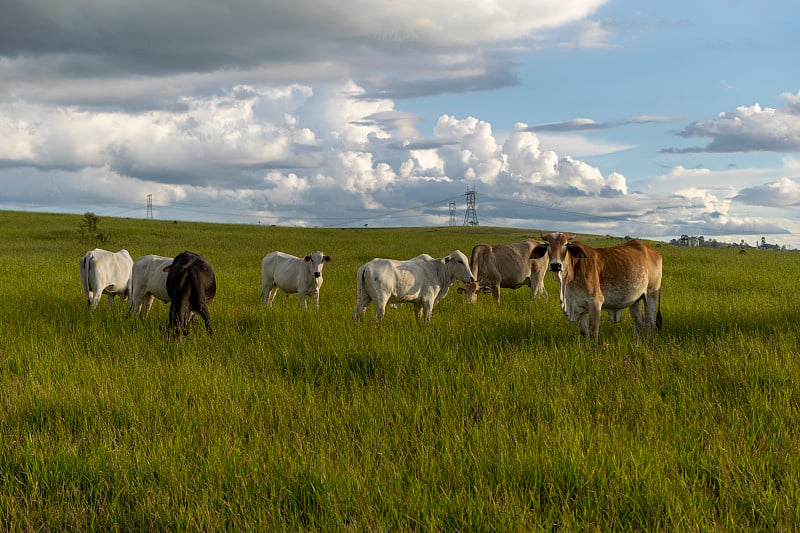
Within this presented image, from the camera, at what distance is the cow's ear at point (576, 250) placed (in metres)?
8.62

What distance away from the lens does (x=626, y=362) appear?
7535mm

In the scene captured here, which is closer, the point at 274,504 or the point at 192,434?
the point at 274,504

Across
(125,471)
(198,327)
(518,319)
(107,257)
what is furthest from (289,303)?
(125,471)

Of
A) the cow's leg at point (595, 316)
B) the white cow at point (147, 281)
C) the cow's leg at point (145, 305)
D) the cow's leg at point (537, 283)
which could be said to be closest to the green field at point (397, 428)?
the cow's leg at point (595, 316)

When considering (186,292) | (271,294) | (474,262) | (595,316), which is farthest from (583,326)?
(271,294)

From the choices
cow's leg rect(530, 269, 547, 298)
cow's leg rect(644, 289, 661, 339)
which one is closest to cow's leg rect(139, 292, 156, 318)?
cow's leg rect(530, 269, 547, 298)

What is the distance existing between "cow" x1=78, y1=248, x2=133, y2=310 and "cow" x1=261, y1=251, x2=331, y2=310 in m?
3.26

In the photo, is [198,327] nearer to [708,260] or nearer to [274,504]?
[274,504]

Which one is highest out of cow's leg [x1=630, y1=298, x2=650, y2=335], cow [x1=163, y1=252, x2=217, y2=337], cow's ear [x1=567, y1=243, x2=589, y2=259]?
cow's ear [x1=567, y1=243, x2=589, y2=259]

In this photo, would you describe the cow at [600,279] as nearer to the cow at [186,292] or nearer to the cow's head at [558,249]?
the cow's head at [558,249]


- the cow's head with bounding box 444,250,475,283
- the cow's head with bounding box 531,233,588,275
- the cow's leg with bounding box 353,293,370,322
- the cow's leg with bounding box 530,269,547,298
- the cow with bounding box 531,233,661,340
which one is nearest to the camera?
the cow's head with bounding box 531,233,588,275

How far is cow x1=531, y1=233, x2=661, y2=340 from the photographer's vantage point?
8.73 meters

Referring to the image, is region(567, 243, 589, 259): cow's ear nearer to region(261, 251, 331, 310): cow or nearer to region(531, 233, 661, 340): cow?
region(531, 233, 661, 340): cow

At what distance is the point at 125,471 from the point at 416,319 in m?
6.82
